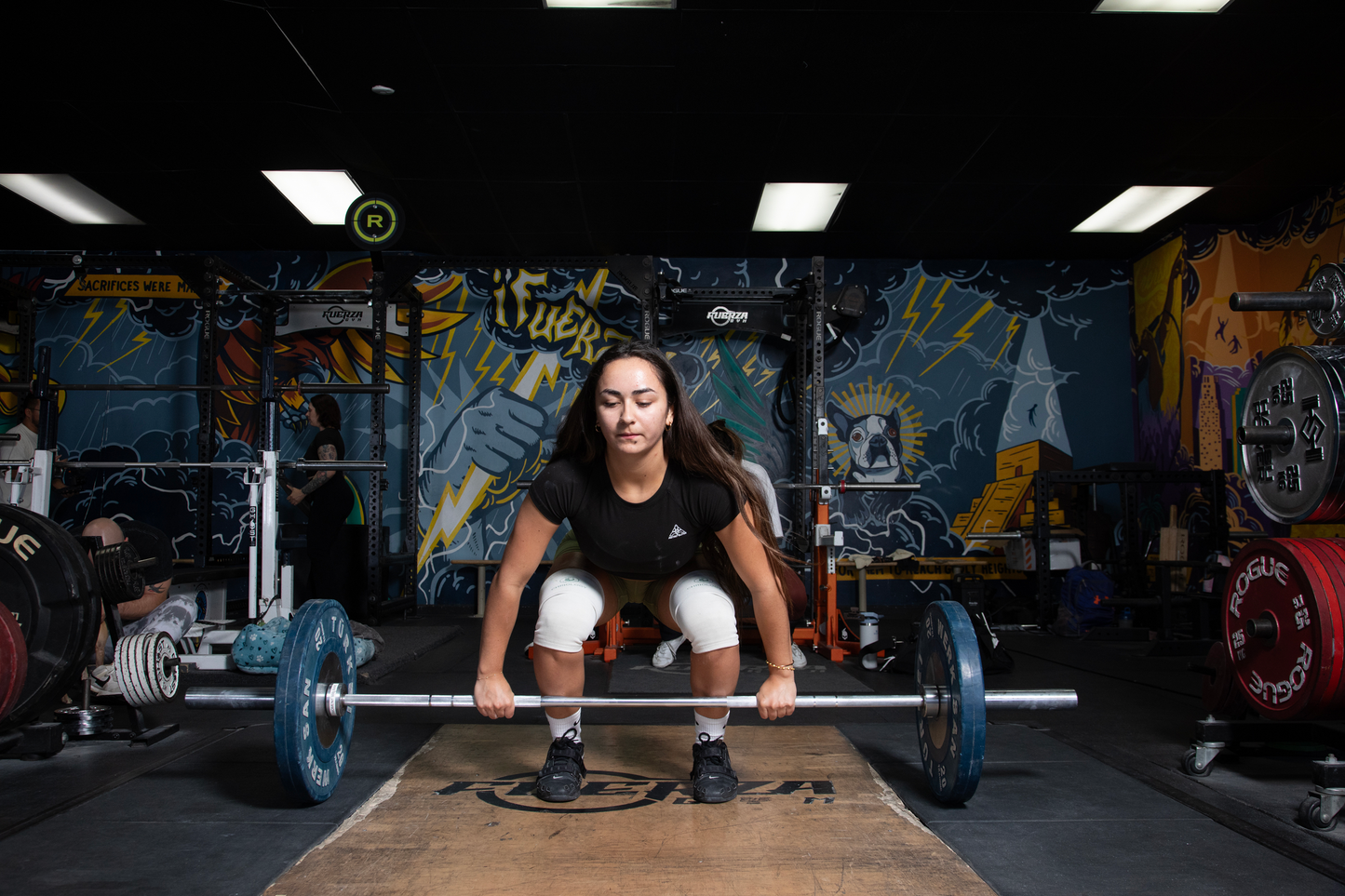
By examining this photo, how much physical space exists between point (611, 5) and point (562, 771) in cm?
258

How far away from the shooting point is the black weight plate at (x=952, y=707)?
146 centimetres

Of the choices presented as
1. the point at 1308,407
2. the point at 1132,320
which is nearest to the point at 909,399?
the point at 1132,320

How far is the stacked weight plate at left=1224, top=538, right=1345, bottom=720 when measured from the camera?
5.10 feet

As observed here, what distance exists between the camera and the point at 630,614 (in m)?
4.48

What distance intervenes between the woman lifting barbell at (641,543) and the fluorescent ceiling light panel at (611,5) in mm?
1787

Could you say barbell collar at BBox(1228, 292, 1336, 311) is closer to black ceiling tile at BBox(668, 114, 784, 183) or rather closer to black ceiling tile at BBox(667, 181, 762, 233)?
black ceiling tile at BBox(668, 114, 784, 183)

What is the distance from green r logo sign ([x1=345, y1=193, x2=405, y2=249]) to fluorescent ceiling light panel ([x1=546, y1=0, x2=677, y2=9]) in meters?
→ 1.58

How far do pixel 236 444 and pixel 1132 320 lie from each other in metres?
6.16

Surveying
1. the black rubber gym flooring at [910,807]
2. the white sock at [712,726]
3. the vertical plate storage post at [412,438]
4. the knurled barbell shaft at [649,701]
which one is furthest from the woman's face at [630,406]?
the vertical plate storage post at [412,438]

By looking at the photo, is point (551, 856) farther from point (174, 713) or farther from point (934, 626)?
point (174, 713)

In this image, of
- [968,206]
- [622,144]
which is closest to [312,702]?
[622,144]

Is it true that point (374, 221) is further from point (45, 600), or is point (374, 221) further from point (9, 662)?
point (9, 662)

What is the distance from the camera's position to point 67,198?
4273 mm

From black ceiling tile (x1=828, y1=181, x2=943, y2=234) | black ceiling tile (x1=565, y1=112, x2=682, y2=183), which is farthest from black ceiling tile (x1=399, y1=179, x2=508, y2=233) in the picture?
black ceiling tile (x1=828, y1=181, x2=943, y2=234)
